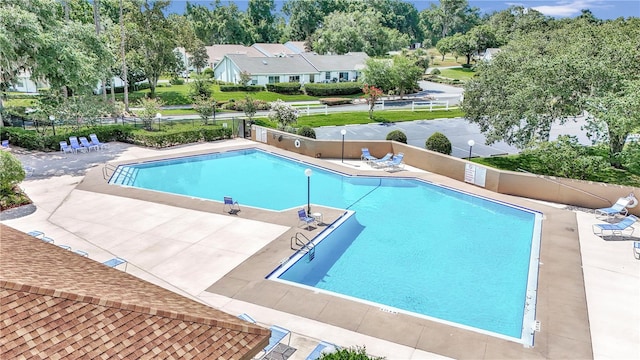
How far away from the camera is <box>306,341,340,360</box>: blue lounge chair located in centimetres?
903

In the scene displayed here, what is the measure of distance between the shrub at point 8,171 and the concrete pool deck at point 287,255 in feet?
3.96

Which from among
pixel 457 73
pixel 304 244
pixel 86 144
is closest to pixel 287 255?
pixel 304 244

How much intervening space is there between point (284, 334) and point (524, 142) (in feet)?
55.1

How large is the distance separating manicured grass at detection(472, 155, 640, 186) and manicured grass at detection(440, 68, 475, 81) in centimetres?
5188

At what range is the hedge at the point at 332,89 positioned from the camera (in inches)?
2213

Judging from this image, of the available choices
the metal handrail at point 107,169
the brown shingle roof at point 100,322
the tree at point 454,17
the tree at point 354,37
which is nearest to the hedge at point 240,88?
the tree at point 354,37

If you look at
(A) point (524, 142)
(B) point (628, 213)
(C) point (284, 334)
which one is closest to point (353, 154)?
(A) point (524, 142)

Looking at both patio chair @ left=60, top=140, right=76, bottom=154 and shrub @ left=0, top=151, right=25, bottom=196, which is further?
patio chair @ left=60, top=140, right=76, bottom=154

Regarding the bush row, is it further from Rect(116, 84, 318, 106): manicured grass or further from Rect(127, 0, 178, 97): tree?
Rect(127, 0, 178, 97): tree

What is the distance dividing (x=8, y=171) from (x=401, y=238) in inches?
584

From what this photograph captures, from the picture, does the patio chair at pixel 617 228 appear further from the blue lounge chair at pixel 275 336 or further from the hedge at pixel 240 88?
the hedge at pixel 240 88

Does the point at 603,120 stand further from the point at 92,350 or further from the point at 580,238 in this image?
the point at 92,350

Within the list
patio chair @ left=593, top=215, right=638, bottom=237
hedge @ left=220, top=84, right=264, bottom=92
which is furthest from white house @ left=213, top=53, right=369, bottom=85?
patio chair @ left=593, top=215, right=638, bottom=237

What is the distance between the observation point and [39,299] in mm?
4609
